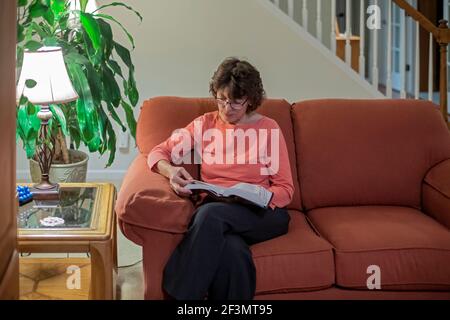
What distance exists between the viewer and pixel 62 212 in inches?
112

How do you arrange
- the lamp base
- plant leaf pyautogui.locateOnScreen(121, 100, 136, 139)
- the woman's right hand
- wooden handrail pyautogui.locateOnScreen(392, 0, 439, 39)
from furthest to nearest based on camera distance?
1. wooden handrail pyautogui.locateOnScreen(392, 0, 439, 39)
2. plant leaf pyautogui.locateOnScreen(121, 100, 136, 139)
3. the lamp base
4. the woman's right hand

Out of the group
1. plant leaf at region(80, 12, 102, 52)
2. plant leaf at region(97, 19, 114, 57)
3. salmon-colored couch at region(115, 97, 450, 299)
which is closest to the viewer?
salmon-colored couch at region(115, 97, 450, 299)

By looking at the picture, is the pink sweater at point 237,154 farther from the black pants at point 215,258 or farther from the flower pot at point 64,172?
the flower pot at point 64,172

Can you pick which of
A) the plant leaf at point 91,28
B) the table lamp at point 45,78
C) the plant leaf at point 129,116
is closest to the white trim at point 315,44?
the plant leaf at point 129,116

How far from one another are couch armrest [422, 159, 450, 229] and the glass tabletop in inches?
51.7

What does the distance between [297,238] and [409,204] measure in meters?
0.65

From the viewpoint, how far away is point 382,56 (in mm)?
8484

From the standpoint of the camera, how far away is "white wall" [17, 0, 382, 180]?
188 inches

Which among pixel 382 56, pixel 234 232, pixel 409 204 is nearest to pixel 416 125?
pixel 409 204

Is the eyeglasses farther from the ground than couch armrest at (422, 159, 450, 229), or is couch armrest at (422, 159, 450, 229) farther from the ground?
the eyeglasses

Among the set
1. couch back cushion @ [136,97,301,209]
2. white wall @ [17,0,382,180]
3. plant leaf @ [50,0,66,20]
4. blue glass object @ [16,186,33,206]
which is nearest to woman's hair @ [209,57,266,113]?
couch back cushion @ [136,97,301,209]

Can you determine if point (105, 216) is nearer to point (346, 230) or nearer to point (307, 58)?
point (346, 230)

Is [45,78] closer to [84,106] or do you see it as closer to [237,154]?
[84,106]

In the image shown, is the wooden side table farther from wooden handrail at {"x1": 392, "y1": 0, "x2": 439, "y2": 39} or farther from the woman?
wooden handrail at {"x1": 392, "y1": 0, "x2": 439, "y2": 39}
